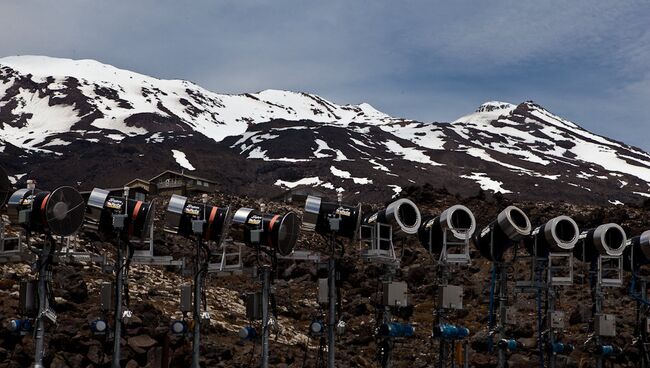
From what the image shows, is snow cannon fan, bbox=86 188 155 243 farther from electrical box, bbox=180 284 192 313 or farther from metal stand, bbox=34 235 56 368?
electrical box, bbox=180 284 192 313

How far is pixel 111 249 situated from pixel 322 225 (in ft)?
85.7

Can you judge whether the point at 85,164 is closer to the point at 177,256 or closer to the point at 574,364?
the point at 177,256

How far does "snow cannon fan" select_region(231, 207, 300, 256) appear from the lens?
23.6 meters

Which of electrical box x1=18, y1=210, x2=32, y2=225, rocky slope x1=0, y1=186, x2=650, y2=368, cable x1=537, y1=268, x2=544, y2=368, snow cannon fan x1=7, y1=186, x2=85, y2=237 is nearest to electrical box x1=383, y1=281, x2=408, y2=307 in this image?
rocky slope x1=0, y1=186, x2=650, y2=368

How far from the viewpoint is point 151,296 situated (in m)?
40.4

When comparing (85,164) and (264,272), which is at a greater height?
(85,164)

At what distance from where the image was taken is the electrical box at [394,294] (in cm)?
2420

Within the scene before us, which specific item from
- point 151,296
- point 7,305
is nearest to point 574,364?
point 151,296

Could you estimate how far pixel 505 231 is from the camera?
25.9 metres

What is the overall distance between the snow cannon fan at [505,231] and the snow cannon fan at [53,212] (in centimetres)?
1221

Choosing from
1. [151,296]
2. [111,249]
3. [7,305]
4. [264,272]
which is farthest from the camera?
[111,249]

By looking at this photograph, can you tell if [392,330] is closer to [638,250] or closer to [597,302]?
[597,302]

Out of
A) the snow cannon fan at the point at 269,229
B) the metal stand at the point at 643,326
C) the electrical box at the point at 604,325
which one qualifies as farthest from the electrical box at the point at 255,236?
the metal stand at the point at 643,326

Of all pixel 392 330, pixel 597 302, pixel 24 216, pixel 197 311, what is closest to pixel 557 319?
pixel 597 302
